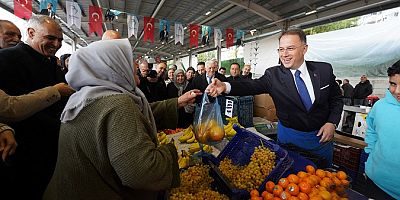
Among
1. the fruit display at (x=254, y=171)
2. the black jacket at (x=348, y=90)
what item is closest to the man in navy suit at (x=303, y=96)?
the fruit display at (x=254, y=171)

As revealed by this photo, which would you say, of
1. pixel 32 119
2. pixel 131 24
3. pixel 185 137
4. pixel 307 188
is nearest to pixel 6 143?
pixel 32 119

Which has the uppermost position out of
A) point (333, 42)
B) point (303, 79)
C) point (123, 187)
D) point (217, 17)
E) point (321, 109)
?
point (217, 17)

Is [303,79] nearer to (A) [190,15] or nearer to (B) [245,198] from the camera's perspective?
(B) [245,198]

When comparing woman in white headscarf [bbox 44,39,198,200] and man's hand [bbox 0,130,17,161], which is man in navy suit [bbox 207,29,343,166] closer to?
woman in white headscarf [bbox 44,39,198,200]

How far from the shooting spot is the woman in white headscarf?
0.88 meters

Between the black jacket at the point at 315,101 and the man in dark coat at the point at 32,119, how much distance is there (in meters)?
1.46

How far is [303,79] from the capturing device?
6.19ft

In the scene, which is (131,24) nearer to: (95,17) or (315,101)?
(95,17)

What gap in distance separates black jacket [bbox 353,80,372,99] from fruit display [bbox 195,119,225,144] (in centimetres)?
769

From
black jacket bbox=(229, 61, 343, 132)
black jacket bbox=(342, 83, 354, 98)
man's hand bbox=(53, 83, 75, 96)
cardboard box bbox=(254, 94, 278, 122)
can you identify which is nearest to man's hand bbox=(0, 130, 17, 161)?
man's hand bbox=(53, 83, 75, 96)

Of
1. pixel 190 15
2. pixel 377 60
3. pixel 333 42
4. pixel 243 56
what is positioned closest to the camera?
pixel 377 60

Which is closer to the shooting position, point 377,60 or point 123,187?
point 123,187

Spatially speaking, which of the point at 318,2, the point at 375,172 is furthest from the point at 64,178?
the point at 318,2

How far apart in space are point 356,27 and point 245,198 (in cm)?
822
